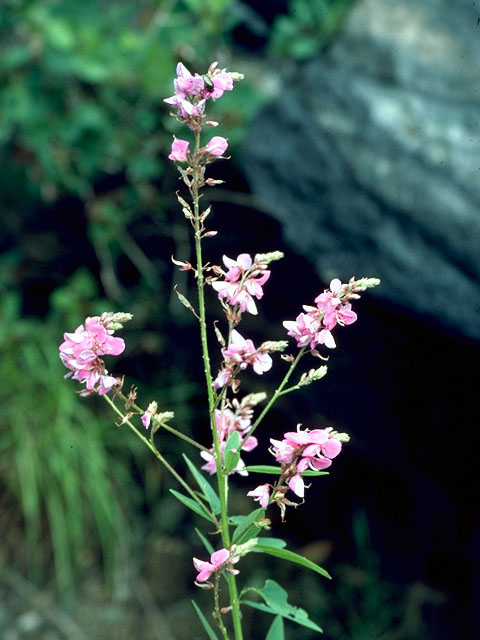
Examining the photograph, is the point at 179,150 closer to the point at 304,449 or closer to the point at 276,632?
the point at 304,449

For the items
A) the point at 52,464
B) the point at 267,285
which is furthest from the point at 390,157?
the point at 52,464

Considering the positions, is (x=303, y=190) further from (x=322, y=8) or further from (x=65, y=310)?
(x=65, y=310)

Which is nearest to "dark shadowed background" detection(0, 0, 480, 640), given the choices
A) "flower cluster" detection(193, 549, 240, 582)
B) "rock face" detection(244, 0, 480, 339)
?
"rock face" detection(244, 0, 480, 339)

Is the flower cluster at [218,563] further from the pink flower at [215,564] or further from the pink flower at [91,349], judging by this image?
the pink flower at [91,349]

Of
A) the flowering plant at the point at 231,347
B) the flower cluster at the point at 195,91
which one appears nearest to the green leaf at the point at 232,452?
the flowering plant at the point at 231,347

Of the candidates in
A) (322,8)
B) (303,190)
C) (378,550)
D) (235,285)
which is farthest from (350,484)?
(235,285)

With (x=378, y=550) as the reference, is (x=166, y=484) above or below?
below
